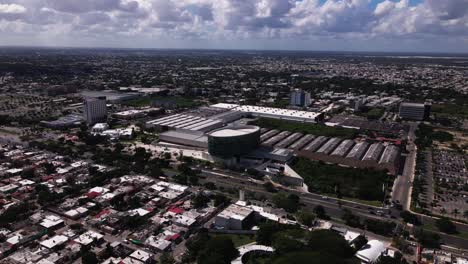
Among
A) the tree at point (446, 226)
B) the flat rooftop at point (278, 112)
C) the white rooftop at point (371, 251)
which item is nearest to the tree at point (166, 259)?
the white rooftop at point (371, 251)

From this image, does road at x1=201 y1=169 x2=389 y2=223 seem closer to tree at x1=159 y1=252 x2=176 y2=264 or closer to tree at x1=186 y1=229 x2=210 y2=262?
tree at x1=186 y1=229 x2=210 y2=262

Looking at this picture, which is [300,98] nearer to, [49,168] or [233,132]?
[233,132]

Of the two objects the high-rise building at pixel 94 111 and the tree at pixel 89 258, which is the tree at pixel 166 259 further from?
the high-rise building at pixel 94 111

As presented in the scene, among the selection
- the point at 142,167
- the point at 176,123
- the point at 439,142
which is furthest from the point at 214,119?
the point at 439,142

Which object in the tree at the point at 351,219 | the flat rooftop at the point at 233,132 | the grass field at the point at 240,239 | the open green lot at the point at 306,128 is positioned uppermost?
the flat rooftop at the point at 233,132

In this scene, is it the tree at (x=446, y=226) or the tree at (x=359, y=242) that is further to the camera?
the tree at (x=446, y=226)

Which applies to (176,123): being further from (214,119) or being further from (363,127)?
(363,127)

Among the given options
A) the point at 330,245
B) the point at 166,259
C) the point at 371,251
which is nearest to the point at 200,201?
the point at 166,259

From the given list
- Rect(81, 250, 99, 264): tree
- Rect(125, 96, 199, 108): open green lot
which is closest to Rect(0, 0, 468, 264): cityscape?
Rect(81, 250, 99, 264): tree
